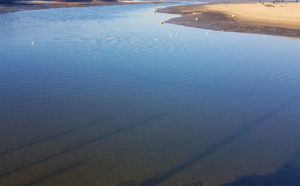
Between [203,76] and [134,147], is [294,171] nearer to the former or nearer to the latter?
[134,147]

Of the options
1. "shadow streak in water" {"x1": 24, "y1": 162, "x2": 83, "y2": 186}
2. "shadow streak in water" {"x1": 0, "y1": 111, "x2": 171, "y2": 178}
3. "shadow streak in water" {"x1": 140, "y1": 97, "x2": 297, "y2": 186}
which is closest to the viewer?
"shadow streak in water" {"x1": 24, "y1": 162, "x2": 83, "y2": 186}

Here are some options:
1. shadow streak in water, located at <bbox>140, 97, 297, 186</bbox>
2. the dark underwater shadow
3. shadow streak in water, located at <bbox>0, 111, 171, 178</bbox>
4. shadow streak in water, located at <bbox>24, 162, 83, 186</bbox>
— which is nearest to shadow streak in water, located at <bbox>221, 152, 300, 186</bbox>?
the dark underwater shadow

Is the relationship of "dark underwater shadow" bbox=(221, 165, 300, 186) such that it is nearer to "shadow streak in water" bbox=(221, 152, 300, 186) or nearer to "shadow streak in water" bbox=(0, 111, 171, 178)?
"shadow streak in water" bbox=(221, 152, 300, 186)

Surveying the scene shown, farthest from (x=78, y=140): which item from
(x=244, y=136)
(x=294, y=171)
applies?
(x=294, y=171)

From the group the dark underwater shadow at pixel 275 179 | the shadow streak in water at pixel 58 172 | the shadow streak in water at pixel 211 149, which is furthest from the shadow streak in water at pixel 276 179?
the shadow streak in water at pixel 58 172

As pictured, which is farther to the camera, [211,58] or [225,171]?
[211,58]

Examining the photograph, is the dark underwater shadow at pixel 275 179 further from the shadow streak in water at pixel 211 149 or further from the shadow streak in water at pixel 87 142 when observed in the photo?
the shadow streak in water at pixel 87 142

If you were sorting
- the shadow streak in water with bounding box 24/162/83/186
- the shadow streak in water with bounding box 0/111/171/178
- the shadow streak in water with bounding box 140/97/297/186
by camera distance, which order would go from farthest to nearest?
1. the shadow streak in water with bounding box 0/111/171/178
2. the shadow streak in water with bounding box 140/97/297/186
3. the shadow streak in water with bounding box 24/162/83/186

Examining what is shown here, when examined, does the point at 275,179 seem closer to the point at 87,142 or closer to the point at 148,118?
the point at 148,118
